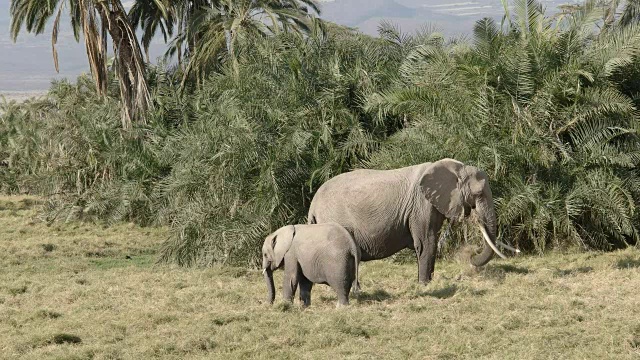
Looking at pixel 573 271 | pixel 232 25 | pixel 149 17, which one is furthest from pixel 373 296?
pixel 149 17

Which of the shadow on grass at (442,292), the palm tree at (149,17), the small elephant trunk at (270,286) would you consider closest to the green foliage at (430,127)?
the shadow on grass at (442,292)

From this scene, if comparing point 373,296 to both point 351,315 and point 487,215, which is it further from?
point 487,215

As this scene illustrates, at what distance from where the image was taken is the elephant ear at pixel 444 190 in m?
13.8

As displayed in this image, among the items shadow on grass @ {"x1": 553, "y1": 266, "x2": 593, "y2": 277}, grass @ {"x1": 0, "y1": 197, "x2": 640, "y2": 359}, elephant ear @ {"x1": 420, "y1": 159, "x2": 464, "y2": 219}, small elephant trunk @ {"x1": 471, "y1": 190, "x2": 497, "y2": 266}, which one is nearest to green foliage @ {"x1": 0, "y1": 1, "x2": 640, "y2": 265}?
grass @ {"x1": 0, "y1": 197, "x2": 640, "y2": 359}

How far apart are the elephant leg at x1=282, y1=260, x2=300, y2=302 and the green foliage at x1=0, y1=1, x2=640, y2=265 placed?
5.13 metres

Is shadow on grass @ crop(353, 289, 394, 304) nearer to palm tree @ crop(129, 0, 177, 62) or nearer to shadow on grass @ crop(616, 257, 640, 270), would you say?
shadow on grass @ crop(616, 257, 640, 270)

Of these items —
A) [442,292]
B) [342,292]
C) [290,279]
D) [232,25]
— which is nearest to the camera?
[342,292]

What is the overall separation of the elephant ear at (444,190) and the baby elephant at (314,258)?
6.59 ft

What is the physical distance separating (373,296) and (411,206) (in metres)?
1.59

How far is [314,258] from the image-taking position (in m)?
12.0

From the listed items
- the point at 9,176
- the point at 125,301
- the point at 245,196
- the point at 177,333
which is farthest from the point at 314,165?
the point at 9,176

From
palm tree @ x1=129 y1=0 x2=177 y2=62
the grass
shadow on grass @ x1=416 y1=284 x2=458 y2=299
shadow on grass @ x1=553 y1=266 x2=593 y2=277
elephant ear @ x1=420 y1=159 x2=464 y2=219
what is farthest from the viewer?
palm tree @ x1=129 y1=0 x2=177 y2=62

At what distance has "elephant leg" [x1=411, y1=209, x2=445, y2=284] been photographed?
45.4ft

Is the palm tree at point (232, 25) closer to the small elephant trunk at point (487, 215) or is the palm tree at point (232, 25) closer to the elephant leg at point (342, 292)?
the small elephant trunk at point (487, 215)
